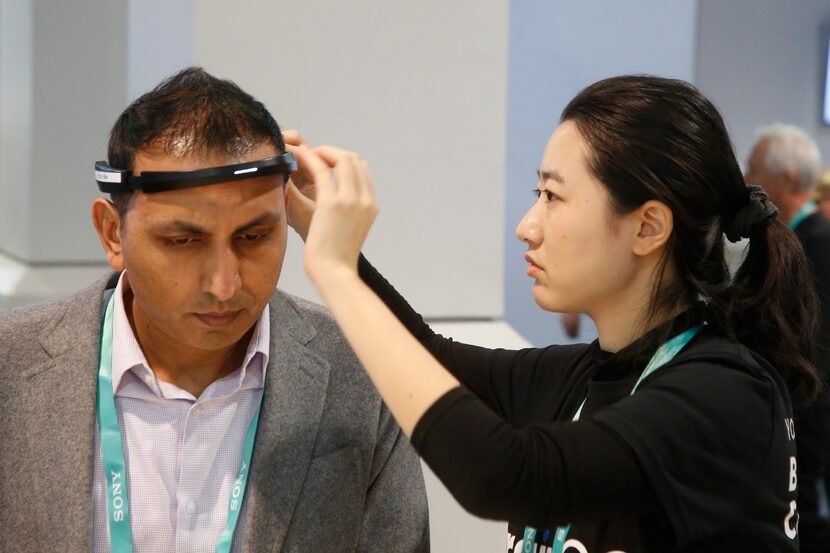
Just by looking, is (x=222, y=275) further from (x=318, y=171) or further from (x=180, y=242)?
(x=318, y=171)

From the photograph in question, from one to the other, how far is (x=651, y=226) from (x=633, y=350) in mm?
192

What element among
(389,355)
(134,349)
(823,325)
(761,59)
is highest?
(761,59)

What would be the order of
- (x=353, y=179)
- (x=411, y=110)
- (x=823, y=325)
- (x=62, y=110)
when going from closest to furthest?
(x=353, y=179)
(x=411, y=110)
(x=823, y=325)
(x=62, y=110)

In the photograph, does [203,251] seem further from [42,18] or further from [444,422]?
[42,18]

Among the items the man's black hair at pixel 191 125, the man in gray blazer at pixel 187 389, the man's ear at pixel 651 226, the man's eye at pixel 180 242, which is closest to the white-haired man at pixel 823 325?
the man's ear at pixel 651 226

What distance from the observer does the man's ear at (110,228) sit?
1.75 metres

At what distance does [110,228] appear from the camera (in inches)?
69.9

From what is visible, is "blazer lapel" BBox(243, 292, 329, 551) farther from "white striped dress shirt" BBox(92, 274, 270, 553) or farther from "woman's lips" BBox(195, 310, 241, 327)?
"woman's lips" BBox(195, 310, 241, 327)

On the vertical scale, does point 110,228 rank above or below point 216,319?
above

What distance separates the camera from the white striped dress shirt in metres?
1.68

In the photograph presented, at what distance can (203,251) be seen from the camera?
1656 millimetres

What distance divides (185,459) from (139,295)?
278 mm

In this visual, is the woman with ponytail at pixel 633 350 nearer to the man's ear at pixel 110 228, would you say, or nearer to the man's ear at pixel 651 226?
the man's ear at pixel 651 226

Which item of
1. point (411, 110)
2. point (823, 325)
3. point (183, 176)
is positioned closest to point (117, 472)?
point (183, 176)
